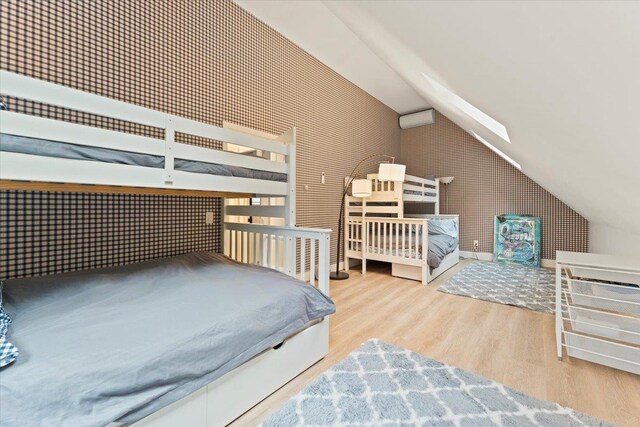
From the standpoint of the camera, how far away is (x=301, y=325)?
1.53 meters

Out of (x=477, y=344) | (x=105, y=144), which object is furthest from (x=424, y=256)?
(x=105, y=144)

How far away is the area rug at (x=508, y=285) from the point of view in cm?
274

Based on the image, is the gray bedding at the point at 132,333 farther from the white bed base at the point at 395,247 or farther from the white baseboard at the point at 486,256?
the white baseboard at the point at 486,256

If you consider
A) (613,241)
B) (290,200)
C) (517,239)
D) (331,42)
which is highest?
(331,42)

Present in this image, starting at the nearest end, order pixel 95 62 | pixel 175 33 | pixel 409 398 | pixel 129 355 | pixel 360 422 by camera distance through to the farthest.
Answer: pixel 129 355 < pixel 360 422 < pixel 409 398 < pixel 95 62 < pixel 175 33

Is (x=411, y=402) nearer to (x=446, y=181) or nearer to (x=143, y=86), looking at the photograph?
(x=143, y=86)

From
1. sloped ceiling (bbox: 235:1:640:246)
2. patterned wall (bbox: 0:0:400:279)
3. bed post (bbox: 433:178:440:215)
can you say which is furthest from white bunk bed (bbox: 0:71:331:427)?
bed post (bbox: 433:178:440:215)

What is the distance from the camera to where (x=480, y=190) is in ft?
16.5

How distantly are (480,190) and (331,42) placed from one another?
12.2ft

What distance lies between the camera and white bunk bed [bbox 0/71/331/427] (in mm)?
1060

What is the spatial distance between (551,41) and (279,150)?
162 centimetres

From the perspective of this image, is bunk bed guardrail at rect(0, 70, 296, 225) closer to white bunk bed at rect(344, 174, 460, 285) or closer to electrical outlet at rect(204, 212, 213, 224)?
electrical outlet at rect(204, 212, 213, 224)

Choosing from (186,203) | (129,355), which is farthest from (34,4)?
(129,355)

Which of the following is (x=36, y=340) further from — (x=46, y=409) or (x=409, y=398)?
(x=409, y=398)
